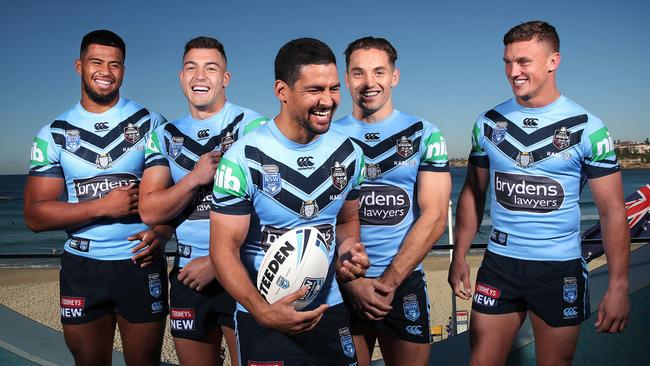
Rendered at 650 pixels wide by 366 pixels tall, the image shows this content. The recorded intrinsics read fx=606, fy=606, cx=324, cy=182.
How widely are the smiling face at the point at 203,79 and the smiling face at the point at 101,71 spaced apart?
1.52 ft

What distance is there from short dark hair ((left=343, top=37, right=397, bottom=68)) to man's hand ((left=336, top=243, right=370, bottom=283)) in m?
1.24

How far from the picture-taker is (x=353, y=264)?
2.82 metres

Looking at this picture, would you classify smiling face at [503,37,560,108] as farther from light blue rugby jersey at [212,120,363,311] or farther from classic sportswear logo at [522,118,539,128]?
light blue rugby jersey at [212,120,363,311]

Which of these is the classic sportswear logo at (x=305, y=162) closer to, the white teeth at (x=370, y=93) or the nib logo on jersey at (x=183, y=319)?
the white teeth at (x=370, y=93)

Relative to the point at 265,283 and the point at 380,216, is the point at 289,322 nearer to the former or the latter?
the point at 265,283

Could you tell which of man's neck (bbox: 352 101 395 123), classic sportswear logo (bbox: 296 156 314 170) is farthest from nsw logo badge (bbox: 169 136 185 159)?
man's neck (bbox: 352 101 395 123)

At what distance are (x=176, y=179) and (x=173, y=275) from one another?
57cm

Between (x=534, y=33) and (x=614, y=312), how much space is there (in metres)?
1.57

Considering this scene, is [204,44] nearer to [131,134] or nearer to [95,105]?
[131,134]

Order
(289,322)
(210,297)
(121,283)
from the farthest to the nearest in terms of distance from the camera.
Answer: (121,283) → (210,297) → (289,322)

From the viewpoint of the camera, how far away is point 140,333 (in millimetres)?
3654

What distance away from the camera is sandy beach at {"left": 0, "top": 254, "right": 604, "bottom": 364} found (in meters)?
20.5

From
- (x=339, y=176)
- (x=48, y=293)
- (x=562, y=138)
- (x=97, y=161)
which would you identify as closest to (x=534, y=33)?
(x=562, y=138)

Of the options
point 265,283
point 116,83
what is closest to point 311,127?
point 265,283
